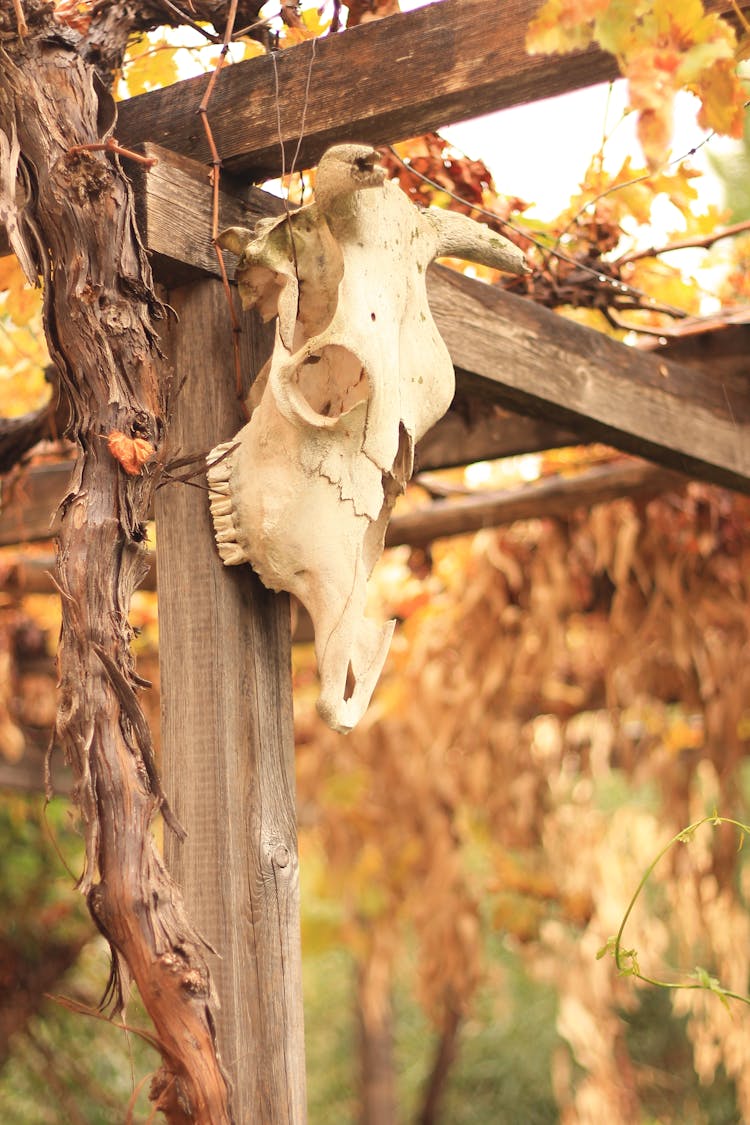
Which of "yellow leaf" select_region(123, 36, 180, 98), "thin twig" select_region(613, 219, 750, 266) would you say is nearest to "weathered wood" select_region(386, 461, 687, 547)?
"thin twig" select_region(613, 219, 750, 266)

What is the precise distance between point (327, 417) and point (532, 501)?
1.90 m

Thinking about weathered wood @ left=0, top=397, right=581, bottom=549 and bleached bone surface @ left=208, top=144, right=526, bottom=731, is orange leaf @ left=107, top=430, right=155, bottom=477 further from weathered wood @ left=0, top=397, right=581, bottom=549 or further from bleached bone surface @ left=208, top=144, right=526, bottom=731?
weathered wood @ left=0, top=397, right=581, bottom=549

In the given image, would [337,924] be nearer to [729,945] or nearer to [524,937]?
[524,937]

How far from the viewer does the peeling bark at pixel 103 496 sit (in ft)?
3.82

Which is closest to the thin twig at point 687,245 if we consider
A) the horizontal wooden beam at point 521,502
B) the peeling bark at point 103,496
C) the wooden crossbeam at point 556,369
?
the wooden crossbeam at point 556,369

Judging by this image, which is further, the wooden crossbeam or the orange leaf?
the wooden crossbeam

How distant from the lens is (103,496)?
1328mm

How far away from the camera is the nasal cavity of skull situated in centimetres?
158

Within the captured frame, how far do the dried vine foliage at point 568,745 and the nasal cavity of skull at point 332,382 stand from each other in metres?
2.06

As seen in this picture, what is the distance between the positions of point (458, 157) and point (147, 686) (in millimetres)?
1298

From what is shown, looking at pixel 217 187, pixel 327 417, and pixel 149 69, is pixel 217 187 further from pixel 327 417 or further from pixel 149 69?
pixel 149 69

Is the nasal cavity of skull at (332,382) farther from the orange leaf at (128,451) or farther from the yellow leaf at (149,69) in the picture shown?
the yellow leaf at (149,69)

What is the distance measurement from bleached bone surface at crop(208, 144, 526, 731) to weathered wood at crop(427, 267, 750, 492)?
17.2 inches

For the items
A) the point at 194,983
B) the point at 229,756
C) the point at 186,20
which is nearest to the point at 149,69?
the point at 186,20
